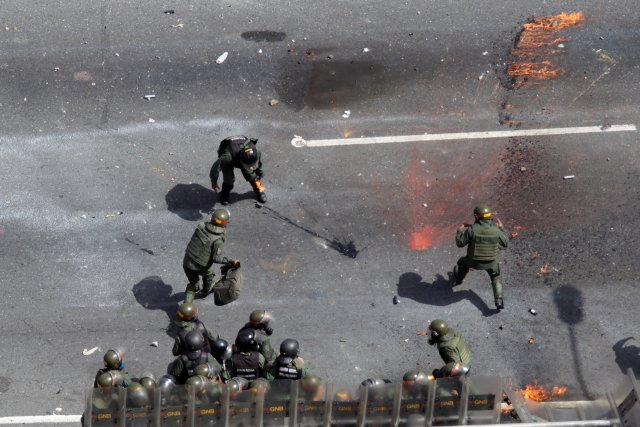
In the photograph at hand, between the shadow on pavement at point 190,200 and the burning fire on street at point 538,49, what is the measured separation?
5096mm

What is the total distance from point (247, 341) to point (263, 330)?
0.57 meters

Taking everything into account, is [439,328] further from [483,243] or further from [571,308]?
[571,308]

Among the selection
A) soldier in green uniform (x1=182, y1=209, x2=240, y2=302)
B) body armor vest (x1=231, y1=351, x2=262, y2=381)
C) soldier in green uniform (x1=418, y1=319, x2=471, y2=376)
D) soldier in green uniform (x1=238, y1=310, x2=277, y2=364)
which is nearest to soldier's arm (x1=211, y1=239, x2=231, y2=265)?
soldier in green uniform (x1=182, y1=209, x2=240, y2=302)

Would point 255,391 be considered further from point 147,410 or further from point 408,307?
point 408,307

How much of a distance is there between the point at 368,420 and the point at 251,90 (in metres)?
6.87

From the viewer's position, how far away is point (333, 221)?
41.9 feet

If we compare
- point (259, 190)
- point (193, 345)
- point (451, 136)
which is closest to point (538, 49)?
point (451, 136)

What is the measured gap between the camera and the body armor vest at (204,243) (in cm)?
1109

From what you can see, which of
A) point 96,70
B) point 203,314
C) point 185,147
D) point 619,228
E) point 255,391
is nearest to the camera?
point 255,391

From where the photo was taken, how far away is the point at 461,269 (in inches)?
463

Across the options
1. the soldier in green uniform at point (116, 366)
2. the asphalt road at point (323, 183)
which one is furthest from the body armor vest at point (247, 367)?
the asphalt road at point (323, 183)

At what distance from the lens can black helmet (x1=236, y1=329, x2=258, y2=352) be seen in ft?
32.9

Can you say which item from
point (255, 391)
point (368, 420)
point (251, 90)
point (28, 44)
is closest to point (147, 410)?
point (255, 391)

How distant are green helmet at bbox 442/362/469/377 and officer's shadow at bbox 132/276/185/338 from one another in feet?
12.2
